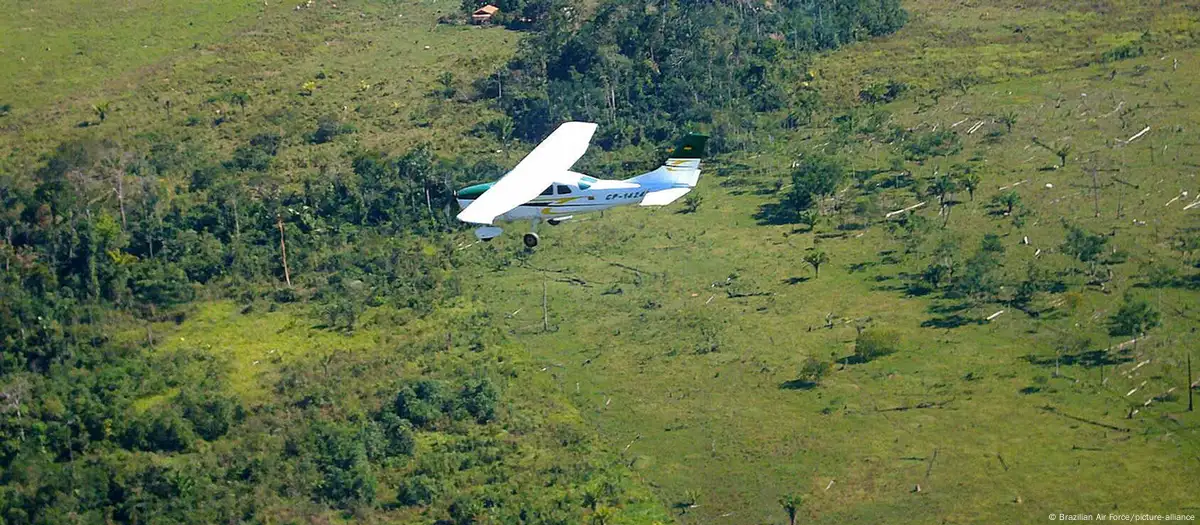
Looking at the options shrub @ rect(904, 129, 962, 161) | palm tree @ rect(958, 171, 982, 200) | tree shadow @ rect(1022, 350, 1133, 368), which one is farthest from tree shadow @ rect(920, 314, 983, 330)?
shrub @ rect(904, 129, 962, 161)

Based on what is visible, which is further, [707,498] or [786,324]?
[786,324]

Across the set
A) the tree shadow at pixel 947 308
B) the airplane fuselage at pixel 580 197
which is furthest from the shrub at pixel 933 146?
the airplane fuselage at pixel 580 197

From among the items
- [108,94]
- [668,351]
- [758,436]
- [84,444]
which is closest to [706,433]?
[758,436]

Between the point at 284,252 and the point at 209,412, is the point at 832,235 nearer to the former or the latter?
the point at 284,252

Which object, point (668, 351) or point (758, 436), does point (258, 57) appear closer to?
point (668, 351)

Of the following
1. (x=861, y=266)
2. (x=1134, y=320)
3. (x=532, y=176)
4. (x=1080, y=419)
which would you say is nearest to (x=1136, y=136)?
(x=861, y=266)

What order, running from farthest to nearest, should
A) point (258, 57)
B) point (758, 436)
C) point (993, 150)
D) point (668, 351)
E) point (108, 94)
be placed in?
point (258, 57) → point (108, 94) → point (993, 150) → point (668, 351) → point (758, 436)
